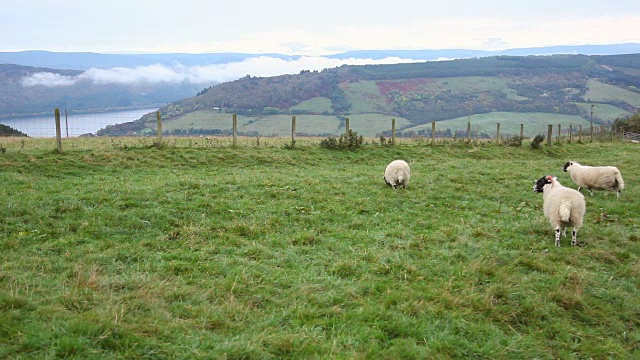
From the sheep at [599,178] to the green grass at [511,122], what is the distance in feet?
261

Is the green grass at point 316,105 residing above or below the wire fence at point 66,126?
above

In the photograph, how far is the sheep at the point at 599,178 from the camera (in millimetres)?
15031

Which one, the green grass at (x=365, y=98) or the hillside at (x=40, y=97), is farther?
the hillside at (x=40, y=97)

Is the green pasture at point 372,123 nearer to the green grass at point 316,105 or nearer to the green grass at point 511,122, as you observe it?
the green grass at point 511,122

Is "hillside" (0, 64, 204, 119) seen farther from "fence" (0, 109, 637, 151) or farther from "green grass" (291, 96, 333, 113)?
"fence" (0, 109, 637, 151)

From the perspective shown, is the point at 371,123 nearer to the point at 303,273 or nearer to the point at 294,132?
the point at 294,132

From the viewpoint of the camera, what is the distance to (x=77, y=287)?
21.0 feet

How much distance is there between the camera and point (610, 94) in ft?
428

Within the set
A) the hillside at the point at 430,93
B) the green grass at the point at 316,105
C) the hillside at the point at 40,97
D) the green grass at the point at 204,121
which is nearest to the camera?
the green grass at the point at 204,121

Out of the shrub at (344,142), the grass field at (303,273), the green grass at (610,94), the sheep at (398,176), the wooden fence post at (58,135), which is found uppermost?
the green grass at (610,94)

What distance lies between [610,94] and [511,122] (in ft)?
166

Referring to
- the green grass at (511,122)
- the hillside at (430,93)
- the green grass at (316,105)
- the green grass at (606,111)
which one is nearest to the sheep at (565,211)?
the hillside at (430,93)

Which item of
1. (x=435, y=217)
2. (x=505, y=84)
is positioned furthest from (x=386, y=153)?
(x=505, y=84)

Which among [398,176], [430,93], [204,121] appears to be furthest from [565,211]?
[430,93]
